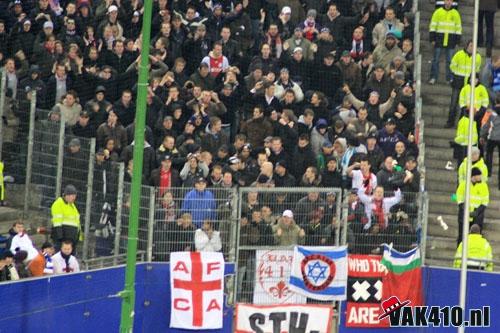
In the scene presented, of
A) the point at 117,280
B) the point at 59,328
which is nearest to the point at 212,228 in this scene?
the point at 117,280

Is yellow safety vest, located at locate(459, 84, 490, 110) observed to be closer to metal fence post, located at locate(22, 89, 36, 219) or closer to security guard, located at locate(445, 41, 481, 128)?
security guard, located at locate(445, 41, 481, 128)

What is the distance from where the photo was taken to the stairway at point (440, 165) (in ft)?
103

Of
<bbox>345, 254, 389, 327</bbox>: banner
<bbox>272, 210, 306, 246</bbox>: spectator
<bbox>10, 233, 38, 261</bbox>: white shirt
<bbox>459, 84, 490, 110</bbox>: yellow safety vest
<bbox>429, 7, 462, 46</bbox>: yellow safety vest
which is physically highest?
<bbox>429, 7, 462, 46</bbox>: yellow safety vest

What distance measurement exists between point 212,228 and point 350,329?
9.73 feet

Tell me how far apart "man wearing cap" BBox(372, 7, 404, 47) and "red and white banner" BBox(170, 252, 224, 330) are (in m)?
7.34

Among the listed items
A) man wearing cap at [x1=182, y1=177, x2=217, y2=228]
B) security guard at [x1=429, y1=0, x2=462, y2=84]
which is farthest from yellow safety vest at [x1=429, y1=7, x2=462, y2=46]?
man wearing cap at [x1=182, y1=177, x2=217, y2=228]

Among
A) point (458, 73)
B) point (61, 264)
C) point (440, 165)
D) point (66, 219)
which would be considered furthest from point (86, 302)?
point (458, 73)

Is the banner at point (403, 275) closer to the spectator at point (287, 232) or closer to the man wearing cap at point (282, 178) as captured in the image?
the spectator at point (287, 232)

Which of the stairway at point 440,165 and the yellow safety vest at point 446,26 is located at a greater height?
the yellow safety vest at point 446,26

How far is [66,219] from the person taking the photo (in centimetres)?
2798

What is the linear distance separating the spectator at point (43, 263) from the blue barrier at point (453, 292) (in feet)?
17.9

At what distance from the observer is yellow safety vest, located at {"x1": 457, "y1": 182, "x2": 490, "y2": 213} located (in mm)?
30672

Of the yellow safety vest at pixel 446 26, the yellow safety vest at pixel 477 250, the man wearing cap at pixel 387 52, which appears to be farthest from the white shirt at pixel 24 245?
the yellow safety vest at pixel 446 26

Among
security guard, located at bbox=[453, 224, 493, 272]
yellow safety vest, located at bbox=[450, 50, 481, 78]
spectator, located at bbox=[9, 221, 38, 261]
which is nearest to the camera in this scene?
spectator, located at bbox=[9, 221, 38, 261]
